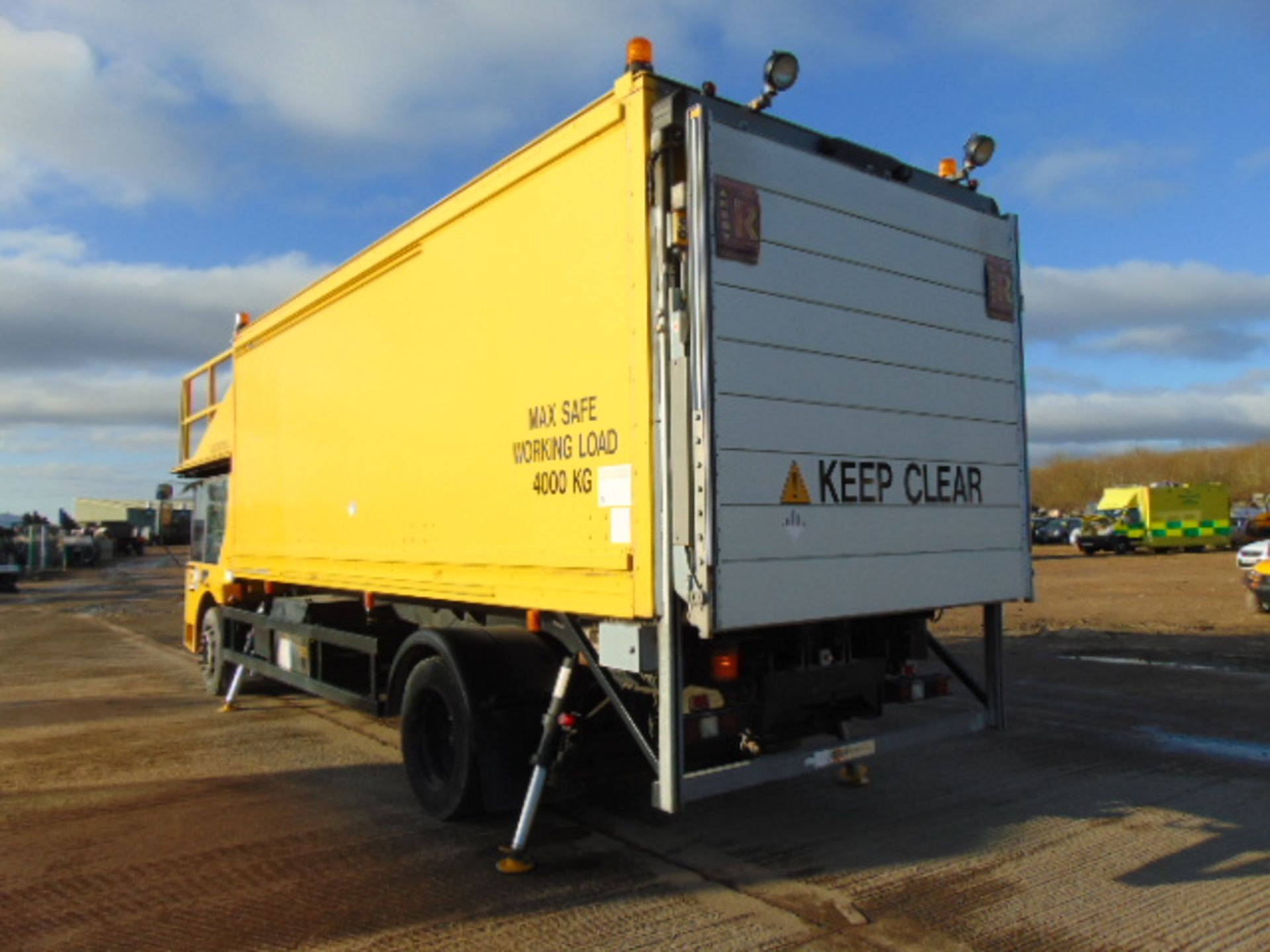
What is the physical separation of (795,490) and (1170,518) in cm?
4273

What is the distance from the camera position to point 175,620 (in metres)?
20.5

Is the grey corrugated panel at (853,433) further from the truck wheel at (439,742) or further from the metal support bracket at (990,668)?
the truck wheel at (439,742)

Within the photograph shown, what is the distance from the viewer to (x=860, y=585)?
4812 mm

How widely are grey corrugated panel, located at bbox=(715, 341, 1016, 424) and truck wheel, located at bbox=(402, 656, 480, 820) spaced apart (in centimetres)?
220

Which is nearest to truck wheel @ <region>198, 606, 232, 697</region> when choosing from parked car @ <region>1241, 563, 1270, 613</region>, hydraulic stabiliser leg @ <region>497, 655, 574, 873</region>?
hydraulic stabiliser leg @ <region>497, 655, 574, 873</region>

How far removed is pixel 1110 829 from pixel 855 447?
2.55 meters

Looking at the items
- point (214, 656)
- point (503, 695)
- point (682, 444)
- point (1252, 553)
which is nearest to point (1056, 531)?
point (1252, 553)

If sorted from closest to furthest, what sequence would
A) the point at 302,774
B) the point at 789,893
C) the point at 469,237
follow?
the point at 789,893 < the point at 469,237 < the point at 302,774

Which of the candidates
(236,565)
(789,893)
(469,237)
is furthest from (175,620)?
(789,893)

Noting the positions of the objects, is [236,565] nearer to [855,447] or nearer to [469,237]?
[469,237]

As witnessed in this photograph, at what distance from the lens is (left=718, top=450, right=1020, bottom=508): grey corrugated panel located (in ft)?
13.9

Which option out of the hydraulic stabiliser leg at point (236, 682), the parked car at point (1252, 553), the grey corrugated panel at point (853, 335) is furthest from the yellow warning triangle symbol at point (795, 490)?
the parked car at point (1252, 553)

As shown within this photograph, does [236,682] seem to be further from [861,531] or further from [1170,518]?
[1170,518]

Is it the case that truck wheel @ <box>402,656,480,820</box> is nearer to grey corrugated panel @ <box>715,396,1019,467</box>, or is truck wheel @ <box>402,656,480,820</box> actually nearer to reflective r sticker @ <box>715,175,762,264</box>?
grey corrugated panel @ <box>715,396,1019,467</box>
